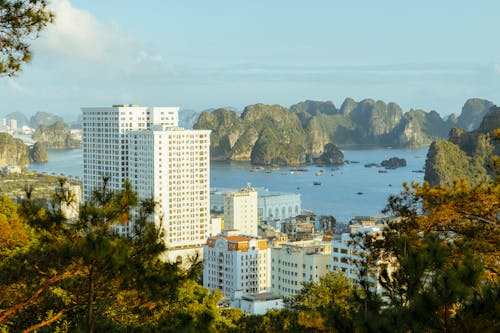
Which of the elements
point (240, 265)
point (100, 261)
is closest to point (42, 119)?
point (240, 265)

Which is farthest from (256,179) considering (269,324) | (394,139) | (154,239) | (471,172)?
(154,239)

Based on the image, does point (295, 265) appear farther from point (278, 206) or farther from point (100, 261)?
point (278, 206)

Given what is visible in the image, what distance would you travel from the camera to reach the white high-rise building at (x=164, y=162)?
25719mm

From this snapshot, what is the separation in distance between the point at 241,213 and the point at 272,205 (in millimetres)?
8840

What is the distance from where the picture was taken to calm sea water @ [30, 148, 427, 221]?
4328cm

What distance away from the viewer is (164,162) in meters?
26.2

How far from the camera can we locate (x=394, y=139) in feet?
340

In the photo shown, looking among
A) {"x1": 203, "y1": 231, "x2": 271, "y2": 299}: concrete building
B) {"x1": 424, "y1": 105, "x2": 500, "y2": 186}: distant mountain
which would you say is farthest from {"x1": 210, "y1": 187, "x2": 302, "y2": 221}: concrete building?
{"x1": 203, "y1": 231, "x2": 271, "y2": 299}: concrete building

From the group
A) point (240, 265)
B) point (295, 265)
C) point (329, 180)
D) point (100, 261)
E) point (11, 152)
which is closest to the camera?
point (100, 261)

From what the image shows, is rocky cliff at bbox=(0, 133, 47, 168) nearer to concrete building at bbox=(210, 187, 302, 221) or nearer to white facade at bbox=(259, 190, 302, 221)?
concrete building at bbox=(210, 187, 302, 221)

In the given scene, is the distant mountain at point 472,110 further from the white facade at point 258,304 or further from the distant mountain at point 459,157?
the white facade at point 258,304

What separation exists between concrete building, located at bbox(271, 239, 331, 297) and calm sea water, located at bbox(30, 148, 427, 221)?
1784cm

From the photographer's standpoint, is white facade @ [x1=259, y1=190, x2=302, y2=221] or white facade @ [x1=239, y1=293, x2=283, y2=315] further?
white facade @ [x1=259, y1=190, x2=302, y2=221]

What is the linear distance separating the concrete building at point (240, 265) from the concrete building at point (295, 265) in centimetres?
24
